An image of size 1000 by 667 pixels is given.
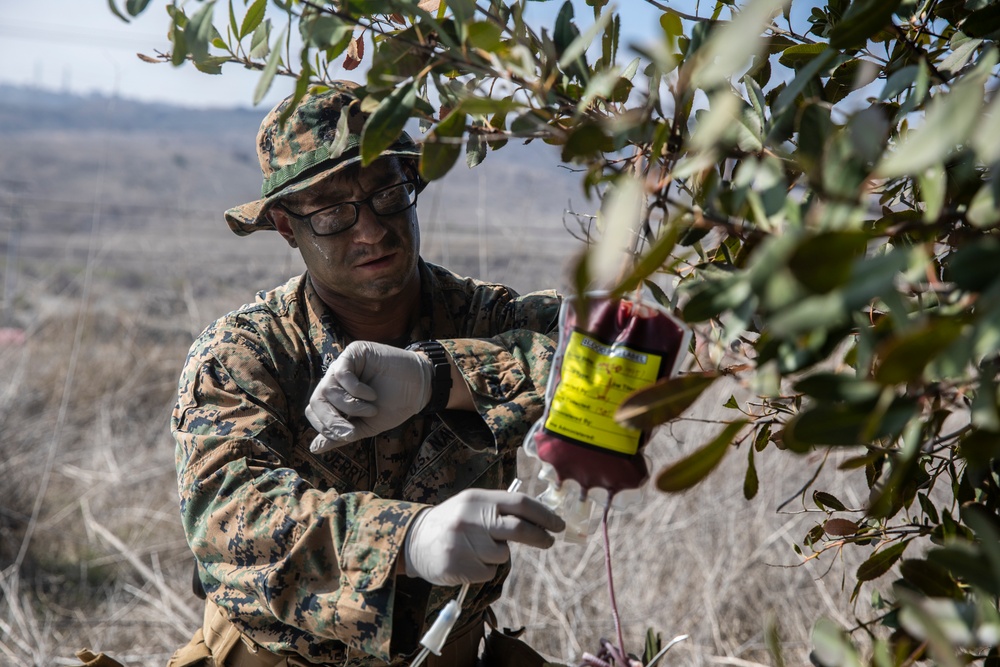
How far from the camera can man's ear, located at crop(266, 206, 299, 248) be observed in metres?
1.87

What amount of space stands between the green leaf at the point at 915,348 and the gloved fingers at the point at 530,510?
741 millimetres

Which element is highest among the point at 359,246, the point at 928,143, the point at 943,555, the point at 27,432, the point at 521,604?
the point at 928,143

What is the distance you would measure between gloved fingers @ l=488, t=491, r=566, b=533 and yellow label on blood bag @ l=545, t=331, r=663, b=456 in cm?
23

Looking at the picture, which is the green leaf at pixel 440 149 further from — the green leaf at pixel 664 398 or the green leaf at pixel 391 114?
the green leaf at pixel 664 398

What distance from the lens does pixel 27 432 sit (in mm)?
4570

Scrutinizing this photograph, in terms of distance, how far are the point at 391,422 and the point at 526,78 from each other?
84 centimetres

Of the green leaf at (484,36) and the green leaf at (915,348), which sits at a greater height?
the green leaf at (484,36)

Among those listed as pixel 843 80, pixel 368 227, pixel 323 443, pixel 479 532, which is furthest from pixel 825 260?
pixel 368 227

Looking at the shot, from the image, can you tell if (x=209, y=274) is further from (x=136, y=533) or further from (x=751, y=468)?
(x=751, y=468)

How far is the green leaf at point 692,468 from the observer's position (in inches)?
27.9

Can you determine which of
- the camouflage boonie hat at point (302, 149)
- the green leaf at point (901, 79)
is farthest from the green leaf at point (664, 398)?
the camouflage boonie hat at point (302, 149)

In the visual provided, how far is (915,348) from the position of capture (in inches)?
20.1

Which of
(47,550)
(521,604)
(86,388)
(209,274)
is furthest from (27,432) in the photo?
(209,274)

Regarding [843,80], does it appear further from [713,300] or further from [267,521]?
[267,521]
